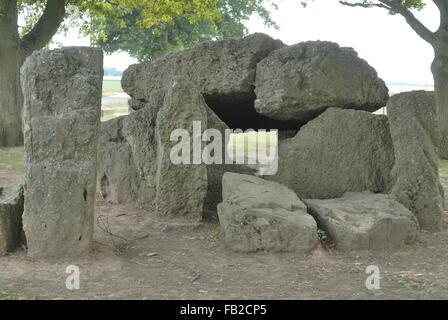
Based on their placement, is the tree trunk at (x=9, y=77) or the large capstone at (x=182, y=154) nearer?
the large capstone at (x=182, y=154)

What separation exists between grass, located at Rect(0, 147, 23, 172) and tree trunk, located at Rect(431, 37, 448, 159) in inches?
361

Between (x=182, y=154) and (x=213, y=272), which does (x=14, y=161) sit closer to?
(x=182, y=154)

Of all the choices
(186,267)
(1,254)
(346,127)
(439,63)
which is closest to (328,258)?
(186,267)

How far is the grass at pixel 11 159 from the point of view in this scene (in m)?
11.3

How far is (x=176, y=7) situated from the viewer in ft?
51.2

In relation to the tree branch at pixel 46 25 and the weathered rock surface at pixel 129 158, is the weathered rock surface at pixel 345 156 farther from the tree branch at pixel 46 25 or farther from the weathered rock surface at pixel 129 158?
the tree branch at pixel 46 25

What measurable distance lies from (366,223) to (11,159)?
29.3ft

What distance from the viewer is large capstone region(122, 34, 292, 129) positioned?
7.67m

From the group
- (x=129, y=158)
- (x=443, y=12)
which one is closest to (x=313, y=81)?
(x=129, y=158)

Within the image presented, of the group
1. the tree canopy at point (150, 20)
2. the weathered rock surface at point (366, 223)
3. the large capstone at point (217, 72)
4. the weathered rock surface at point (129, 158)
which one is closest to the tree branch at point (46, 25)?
the tree canopy at point (150, 20)

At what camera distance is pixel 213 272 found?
523 cm

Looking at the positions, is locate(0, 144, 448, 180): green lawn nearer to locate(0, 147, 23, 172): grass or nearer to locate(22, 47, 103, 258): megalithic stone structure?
locate(0, 147, 23, 172): grass

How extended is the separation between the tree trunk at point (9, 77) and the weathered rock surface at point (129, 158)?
6.78 m

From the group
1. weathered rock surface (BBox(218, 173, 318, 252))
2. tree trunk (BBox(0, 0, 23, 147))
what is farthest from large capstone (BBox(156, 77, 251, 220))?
tree trunk (BBox(0, 0, 23, 147))
